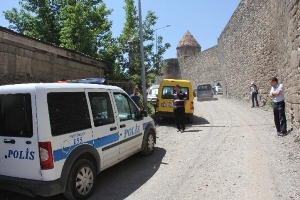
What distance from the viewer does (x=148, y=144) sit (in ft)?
20.9

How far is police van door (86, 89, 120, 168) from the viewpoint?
4402 millimetres

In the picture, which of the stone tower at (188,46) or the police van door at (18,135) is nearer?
the police van door at (18,135)

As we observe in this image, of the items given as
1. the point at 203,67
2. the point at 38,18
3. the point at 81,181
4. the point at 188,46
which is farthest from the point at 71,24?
the point at 188,46

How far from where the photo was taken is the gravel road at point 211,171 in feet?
13.5

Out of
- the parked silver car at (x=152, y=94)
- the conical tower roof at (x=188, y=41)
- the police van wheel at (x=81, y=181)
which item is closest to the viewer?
the police van wheel at (x=81, y=181)

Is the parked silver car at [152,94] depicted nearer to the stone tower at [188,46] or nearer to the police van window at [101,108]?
the police van window at [101,108]

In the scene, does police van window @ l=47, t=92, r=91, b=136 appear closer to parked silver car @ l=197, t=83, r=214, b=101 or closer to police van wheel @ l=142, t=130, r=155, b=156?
police van wheel @ l=142, t=130, r=155, b=156

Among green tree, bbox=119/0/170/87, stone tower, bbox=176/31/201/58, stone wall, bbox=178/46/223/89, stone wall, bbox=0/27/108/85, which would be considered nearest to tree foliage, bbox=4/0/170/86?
green tree, bbox=119/0/170/87

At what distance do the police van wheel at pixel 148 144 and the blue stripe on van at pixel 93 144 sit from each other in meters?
1.42

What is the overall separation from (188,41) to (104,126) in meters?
55.6

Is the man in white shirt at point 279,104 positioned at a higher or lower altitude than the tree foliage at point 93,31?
lower

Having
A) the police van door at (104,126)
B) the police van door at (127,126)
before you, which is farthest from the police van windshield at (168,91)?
the police van door at (104,126)

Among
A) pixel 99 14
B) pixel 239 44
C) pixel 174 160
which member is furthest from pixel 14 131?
pixel 239 44

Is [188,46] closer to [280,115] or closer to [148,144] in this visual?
[280,115]
